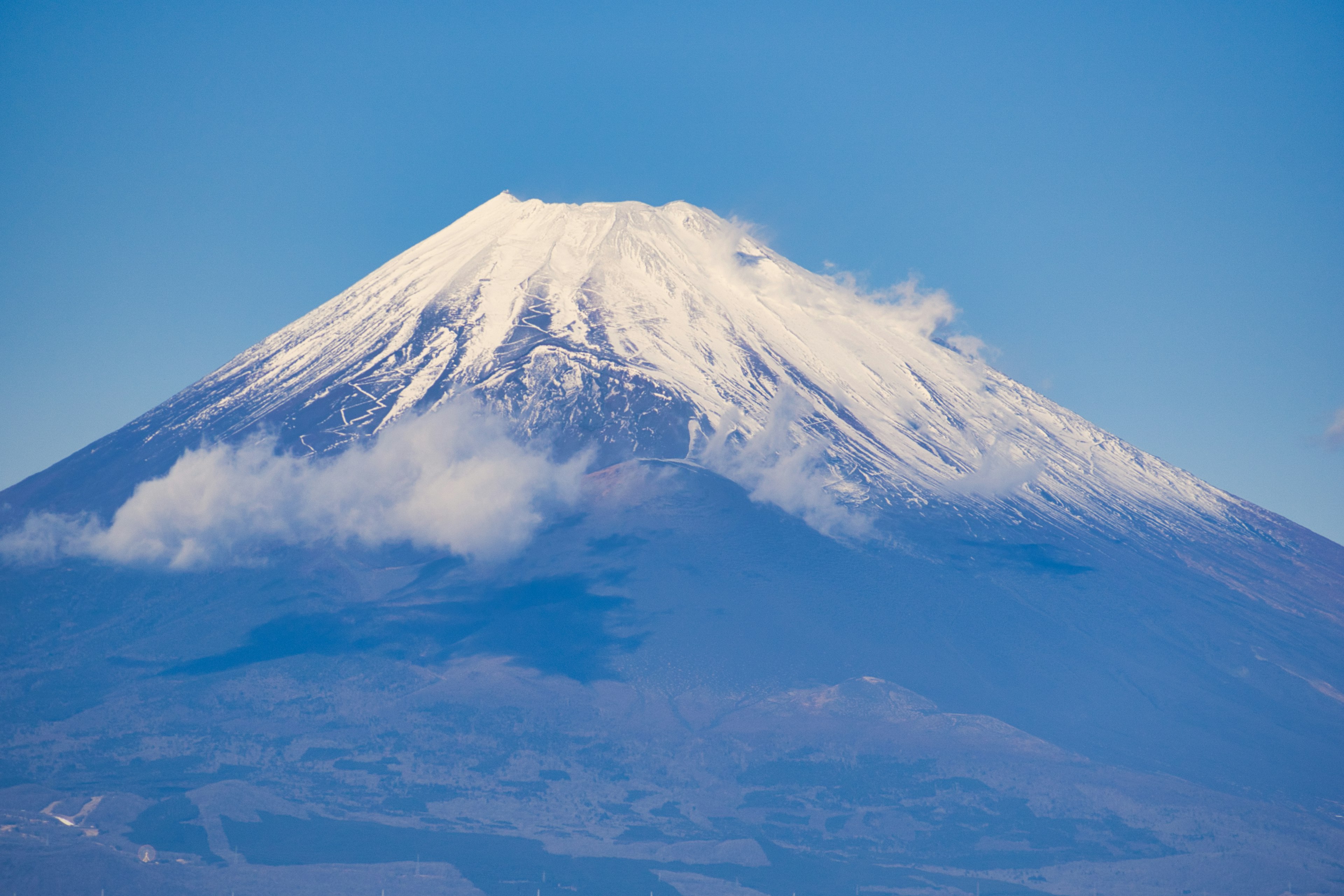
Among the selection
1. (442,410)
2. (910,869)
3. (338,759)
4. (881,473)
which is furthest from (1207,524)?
(338,759)

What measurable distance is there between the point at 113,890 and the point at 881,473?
61.8m

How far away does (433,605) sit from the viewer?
80312mm

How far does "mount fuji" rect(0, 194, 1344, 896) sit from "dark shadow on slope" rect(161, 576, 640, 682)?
0.90 feet

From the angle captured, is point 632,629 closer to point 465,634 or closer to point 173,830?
point 465,634

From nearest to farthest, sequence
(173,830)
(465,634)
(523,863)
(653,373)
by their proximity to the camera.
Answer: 1. (173,830)
2. (523,863)
3. (465,634)
4. (653,373)

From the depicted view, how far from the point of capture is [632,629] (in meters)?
78.9

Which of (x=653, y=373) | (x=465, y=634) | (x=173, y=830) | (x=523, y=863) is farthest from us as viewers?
(x=653, y=373)

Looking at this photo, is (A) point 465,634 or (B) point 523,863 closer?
(B) point 523,863

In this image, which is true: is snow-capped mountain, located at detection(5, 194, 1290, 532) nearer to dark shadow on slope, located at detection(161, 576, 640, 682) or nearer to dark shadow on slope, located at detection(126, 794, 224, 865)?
dark shadow on slope, located at detection(161, 576, 640, 682)

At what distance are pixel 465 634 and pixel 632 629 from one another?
10.6 m

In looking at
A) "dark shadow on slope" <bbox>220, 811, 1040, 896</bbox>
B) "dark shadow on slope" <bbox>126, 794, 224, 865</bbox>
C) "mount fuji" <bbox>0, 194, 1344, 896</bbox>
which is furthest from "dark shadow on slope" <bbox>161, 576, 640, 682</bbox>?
"dark shadow on slope" <bbox>220, 811, 1040, 896</bbox>

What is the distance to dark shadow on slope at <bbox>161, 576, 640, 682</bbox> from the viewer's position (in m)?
75.1

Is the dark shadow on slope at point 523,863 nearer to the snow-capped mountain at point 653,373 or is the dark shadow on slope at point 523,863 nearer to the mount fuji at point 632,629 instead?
the mount fuji at point 632,629

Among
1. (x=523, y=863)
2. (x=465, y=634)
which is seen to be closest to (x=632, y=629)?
(x=465, y=634)
